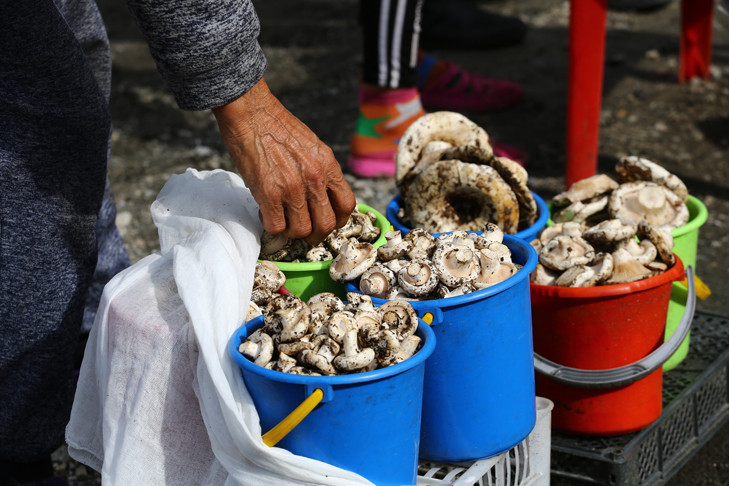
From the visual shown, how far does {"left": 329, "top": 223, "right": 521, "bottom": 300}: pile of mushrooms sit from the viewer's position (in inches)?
63.2

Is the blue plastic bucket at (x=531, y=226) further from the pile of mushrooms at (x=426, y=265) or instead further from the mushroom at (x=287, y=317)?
the mushroom at (x=287, y=317)

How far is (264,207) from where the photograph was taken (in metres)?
1.64

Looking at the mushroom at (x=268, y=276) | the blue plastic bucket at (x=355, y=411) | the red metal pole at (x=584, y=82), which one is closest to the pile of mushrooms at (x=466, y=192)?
A: the mushroom at (x=268, y=276)

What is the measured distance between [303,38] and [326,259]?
15.5 feet

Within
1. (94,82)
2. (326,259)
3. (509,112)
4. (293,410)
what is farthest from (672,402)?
(509,112)

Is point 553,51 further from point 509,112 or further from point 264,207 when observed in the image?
point 264,207

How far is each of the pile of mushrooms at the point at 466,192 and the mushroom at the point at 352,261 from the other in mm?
355

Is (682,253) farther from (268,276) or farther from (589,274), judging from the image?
(268,276)

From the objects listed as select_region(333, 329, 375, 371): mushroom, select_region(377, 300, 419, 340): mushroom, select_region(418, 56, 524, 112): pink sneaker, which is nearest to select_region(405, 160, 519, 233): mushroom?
select_region(377, 300, 419, 340): mushroom

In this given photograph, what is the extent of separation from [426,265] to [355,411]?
0.35 m

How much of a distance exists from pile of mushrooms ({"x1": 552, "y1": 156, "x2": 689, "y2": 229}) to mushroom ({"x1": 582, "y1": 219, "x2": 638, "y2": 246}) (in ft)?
0.36

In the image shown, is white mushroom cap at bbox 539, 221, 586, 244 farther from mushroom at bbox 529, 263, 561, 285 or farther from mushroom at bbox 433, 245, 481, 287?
mushroom at bbox 433, 245, 481, 287

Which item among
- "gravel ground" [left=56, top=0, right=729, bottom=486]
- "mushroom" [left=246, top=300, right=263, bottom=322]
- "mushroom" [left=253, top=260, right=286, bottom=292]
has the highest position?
"mushroom" [left=253, top=260, right=286, bottom=292]

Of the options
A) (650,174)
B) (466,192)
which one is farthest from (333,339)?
(650,174)
